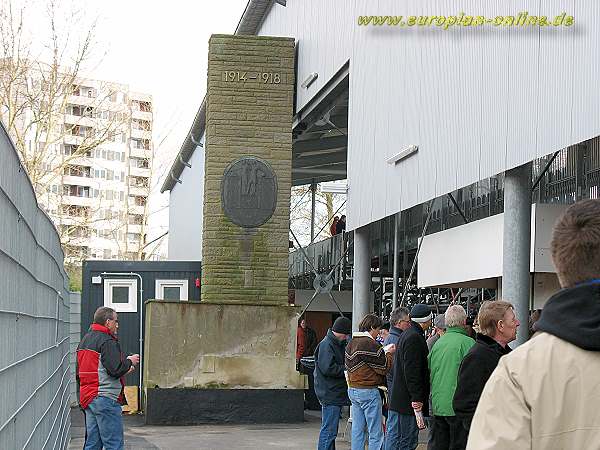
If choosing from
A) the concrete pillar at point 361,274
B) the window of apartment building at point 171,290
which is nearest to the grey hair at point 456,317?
the concrete pillar at point 361,274

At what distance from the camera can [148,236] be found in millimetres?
58844

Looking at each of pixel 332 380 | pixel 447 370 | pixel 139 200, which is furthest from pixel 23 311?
pixel 139 200

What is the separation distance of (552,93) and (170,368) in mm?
10788

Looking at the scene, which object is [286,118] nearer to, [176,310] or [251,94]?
[251,94]

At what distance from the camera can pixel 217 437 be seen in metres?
16.8

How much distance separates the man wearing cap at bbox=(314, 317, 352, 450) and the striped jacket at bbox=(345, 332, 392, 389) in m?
0.76

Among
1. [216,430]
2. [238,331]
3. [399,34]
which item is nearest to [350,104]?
[399,34]

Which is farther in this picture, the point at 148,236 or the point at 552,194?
the point at 148,236

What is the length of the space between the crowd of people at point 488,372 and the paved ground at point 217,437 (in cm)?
241

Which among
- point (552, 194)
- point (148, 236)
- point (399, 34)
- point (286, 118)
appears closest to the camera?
point (552, 194)

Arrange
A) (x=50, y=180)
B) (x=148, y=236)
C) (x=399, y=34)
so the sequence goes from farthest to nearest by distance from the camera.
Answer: (x=148, y=236) → (x=50, y=180) → (x=399, y=34)

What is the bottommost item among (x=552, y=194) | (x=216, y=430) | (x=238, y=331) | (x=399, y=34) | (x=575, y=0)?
(x=216, y=430)

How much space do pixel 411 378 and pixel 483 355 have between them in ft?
9.60

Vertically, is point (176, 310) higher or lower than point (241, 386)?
higher
